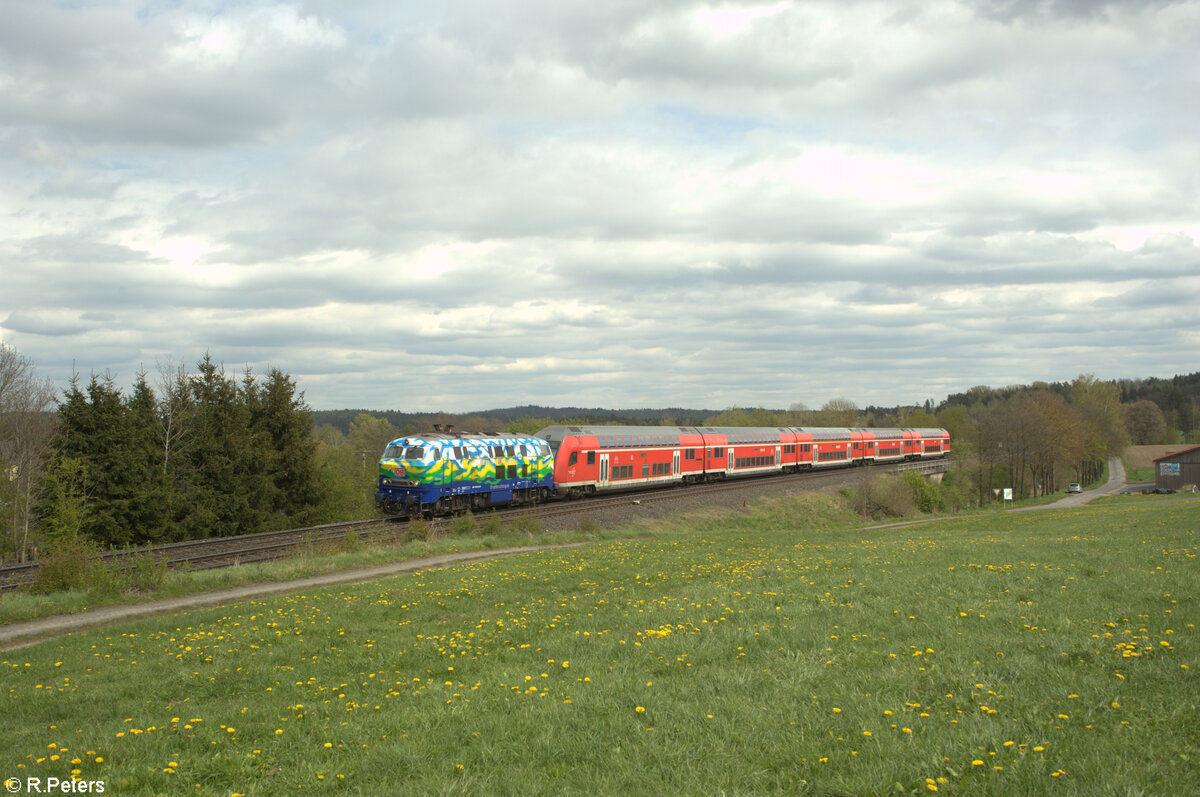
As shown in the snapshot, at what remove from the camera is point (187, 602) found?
15.9 m

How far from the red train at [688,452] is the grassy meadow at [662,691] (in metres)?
27.0

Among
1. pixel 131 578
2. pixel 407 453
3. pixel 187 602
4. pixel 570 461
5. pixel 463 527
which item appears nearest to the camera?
pixel 187 602

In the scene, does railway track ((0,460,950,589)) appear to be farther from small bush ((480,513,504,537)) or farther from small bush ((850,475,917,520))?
small bush ((850,475,917,520))

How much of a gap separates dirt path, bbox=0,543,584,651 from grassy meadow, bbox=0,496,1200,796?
1234 millimetres

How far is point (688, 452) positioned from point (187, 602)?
3723 centimetres

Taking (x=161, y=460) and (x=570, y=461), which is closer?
(x=161, y=460)

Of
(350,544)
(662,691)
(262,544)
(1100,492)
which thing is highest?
(662,691)

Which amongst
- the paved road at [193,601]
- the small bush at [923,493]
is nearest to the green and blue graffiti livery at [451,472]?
the paved road at [193,601]

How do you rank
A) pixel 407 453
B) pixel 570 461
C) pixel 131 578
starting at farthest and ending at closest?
pixel 570 461 → pixel 407 453 → pixel 131 578

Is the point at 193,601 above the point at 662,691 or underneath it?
underneath

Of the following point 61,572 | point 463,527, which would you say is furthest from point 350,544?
point 61,572

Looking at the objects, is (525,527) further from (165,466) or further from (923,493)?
(923,493)

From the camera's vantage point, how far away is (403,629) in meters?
10.8

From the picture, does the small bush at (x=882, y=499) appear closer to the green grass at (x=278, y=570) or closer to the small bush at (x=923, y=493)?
the small bush at (x=923, y=493)
